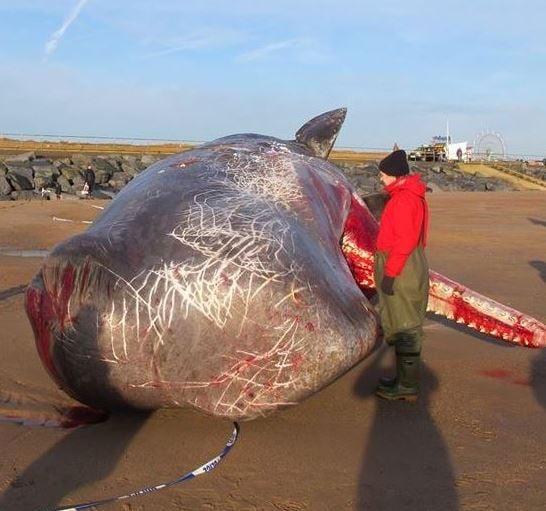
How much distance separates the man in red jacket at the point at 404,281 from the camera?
488cm

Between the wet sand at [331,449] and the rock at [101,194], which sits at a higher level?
the rock at [101,194]

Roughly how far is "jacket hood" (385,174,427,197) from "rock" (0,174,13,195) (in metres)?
26.0

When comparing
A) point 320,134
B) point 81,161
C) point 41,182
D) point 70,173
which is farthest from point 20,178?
point 320,134

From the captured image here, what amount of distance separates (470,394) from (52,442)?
2.90m

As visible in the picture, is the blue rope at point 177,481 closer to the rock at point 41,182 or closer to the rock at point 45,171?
the rock at point 41,182

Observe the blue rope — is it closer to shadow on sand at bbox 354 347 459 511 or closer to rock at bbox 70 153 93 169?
shadow on sand at bbox 354 347 459 511

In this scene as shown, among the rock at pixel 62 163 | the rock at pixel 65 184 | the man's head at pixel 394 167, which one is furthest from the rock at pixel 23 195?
the man's head at pixel 394 167

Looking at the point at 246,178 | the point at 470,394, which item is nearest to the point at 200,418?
the point at 246,178

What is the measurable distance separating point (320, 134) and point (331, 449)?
3.60 m

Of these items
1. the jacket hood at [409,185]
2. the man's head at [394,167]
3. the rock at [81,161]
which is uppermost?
the rock at [81,161]

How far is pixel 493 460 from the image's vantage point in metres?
4.01

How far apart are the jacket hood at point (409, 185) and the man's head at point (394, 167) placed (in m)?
0.04

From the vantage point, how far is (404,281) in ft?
16.2

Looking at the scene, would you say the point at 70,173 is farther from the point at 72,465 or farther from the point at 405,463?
the point at 405,463
